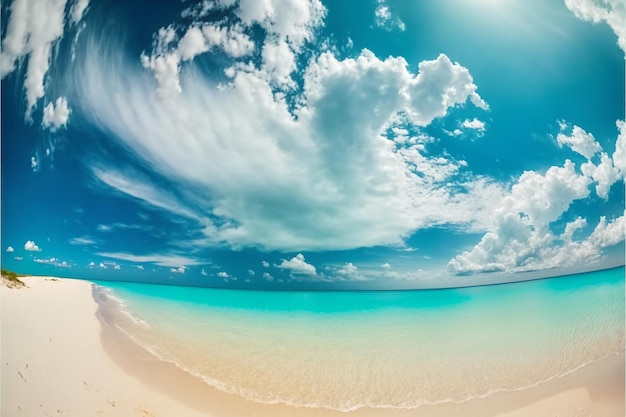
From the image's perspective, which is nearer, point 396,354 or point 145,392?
point 145,392

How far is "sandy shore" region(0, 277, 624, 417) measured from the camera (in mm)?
3986

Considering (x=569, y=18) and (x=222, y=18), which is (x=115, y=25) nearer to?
(x=222, y=18)

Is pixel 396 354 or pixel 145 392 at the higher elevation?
pixel 396 354

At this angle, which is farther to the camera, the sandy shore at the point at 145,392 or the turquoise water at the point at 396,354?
the turquoise water at the point at 396,354

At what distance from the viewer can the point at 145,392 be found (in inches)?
177

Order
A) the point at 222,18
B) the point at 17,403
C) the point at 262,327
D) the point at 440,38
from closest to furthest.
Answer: the point at 17,403 → the point at 440,38 → the point at 222,18 → the point at 262,327

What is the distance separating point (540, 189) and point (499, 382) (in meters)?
3.35

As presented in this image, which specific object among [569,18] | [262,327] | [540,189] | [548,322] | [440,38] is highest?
[569,18]

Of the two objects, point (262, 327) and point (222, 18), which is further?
point (262, 327)

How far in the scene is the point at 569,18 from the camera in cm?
537

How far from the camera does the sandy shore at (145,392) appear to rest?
3986mm

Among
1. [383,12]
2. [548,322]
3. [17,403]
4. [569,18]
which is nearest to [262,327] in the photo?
[17,403]

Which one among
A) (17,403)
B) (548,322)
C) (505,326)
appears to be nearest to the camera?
(17,403)

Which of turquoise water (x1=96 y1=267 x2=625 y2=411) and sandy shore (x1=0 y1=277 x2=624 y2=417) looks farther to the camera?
turquoise water (x1=96 y1=267 x2=625 y2=411)
